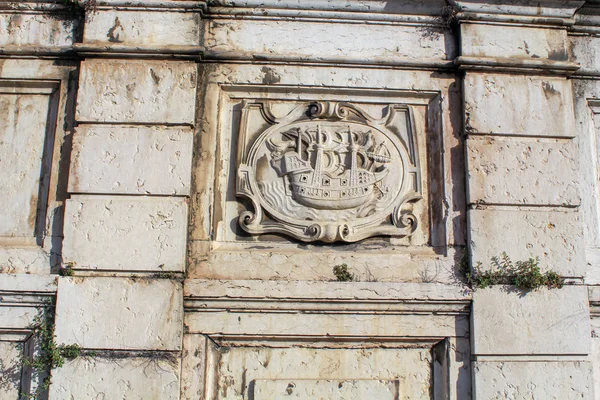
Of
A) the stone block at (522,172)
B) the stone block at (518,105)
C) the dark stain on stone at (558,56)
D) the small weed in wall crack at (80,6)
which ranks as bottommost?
the stone block at (522,172)

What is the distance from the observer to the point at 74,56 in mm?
4520

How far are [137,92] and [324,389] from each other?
255 centimetres

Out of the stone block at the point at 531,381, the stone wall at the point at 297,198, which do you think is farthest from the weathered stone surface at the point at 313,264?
the stone block at the point at 531,381

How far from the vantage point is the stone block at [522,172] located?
432cm

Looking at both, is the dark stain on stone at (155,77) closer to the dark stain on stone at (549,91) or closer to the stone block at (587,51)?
the dark stain on stone at (549,91)

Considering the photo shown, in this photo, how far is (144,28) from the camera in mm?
4461

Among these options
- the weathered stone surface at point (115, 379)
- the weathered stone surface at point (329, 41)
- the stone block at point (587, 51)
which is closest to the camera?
the weathered stone surface at point (115, 379)

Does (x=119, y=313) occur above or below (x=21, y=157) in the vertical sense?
below

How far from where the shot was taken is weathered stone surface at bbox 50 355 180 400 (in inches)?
154

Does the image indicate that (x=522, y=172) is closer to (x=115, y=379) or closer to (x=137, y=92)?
(x=137, y=92)

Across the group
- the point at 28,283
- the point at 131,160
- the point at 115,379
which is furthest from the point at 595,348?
the point at 28,283

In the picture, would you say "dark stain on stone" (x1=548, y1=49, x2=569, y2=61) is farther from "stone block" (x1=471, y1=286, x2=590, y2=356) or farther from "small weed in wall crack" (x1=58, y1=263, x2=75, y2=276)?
"small weed in wall crack" (x1=58, y1=263, x2=75, y2=276)

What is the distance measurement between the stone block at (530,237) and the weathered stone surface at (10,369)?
10.8ft

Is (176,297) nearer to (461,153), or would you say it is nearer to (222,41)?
(222,41)
